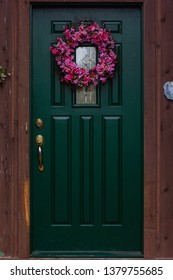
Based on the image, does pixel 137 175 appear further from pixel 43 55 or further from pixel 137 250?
pixel 43 55

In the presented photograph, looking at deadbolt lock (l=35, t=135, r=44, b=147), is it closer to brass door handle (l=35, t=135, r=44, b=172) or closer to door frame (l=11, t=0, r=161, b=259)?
brass door handle (l=35, t=135, r=44, b=172)

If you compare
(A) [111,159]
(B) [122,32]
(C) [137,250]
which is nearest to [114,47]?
(B) [122,32]

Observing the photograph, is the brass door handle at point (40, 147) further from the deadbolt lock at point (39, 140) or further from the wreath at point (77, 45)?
the wreath at point (77, 45)

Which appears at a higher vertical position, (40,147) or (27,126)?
(27,126)

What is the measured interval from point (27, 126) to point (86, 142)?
20.9 inches

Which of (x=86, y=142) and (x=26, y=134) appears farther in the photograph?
(x=86, y=142)

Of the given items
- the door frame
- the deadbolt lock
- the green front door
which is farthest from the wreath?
the deadbolt lock

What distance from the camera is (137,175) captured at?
9.11 m

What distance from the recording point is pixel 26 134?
9016 millimetres

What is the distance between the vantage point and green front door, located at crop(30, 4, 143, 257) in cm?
910

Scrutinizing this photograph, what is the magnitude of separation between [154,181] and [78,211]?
0.71 meters

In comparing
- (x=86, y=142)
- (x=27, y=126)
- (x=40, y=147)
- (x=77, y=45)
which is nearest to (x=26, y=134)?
(x=27, y=126)

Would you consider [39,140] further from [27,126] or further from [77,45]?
[77,45]

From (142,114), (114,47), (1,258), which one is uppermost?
(114,47)
